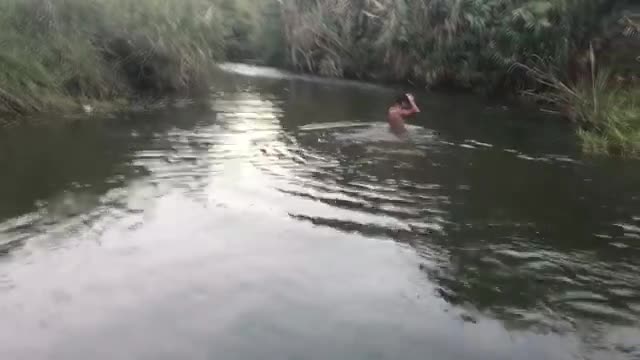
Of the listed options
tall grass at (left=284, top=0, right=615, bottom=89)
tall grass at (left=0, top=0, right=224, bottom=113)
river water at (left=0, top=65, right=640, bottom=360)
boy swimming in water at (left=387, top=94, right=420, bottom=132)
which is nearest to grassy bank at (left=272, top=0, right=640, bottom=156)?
tall grass at (left=284, top=0, right=615, bottom=89)

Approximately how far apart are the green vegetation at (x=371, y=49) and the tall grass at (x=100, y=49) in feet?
0.10

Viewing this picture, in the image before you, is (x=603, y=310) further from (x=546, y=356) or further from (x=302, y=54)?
(x=302, y=54)

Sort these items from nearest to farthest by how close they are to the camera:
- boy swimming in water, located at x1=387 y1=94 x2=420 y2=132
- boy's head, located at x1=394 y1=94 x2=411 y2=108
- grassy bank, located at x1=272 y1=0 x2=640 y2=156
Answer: boy swimming in water, located at x1=387 y1=94 x2=420 y2=132 → boy's head, located at x1=394 y1=94 x2=411 y2=108 → grassy bank, located at x1=272 y1=0 x2=640 y2=156

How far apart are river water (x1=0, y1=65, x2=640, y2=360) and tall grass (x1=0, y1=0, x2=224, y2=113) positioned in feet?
4.83

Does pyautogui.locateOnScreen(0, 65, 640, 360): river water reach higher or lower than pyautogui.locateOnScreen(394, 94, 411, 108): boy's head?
lower

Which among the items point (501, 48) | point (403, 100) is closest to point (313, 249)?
point (403, 100)

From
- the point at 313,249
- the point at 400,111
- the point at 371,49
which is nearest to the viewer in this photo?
the point at 313,249

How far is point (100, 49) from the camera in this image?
18.3 meters

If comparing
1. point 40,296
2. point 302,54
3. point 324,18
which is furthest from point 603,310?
point 302,54

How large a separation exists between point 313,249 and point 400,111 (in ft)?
22.5

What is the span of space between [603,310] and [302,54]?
2743cm

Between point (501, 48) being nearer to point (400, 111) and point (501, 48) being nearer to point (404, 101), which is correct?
point (404, 101)

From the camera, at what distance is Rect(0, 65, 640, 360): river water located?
589cm

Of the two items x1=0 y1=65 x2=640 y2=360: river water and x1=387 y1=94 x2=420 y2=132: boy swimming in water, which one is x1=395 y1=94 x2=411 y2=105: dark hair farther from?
x1=0 y1=65 x2=640 y2=360: river water
